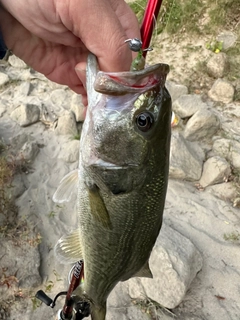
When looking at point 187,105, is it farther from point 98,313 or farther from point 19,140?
point 98,313

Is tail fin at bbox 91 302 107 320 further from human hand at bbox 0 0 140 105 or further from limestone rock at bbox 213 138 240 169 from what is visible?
limestone rock at bbox 213 138 240 169

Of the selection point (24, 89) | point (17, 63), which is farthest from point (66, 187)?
point (17, 63)

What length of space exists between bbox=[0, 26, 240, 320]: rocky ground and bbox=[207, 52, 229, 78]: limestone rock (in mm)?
14

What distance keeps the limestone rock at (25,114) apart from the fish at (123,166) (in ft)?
11.4

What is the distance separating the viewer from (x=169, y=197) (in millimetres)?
4133

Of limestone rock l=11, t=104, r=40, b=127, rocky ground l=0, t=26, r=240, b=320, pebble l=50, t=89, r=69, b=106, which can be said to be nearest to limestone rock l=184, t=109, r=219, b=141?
rocky ground l=0, t=26, r=240, b=320

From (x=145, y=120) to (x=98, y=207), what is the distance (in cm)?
43

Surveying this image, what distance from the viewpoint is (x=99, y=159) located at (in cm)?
164

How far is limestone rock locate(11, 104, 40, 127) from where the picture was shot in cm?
510

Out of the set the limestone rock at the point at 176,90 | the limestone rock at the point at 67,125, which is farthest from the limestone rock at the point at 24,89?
the limestone rock at the point at 176,90

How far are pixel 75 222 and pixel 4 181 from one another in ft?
2.84

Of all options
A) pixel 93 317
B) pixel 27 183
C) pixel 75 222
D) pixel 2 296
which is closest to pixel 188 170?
pixel 75 222

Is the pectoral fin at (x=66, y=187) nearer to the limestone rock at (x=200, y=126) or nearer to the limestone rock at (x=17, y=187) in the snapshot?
the limestone rock at (x=17, y=187)

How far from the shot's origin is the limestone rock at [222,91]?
17.1ft
